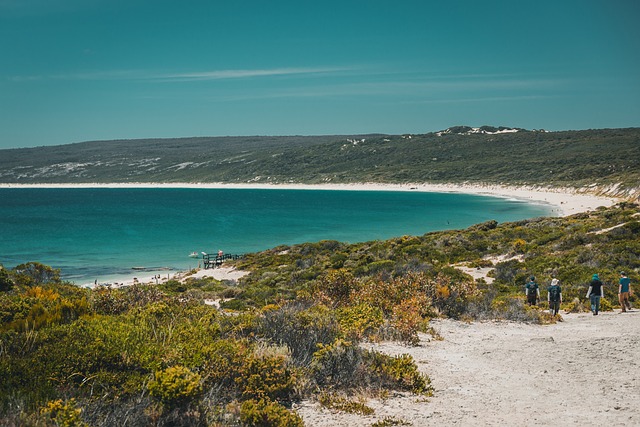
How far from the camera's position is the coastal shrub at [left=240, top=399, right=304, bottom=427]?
5.61 meters

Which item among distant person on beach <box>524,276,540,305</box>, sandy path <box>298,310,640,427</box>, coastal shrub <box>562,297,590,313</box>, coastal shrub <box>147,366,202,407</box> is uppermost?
coastal shrub <box>147,366,202,407</box>

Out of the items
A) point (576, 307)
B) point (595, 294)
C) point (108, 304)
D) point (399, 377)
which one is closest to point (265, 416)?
point (399, 377)

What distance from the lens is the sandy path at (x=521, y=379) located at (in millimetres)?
6434

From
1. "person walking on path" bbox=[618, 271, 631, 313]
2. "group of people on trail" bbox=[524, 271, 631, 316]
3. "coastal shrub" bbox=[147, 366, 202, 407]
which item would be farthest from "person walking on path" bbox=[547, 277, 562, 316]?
"coastal shrub" bbox=[147, 366, 202, 407]

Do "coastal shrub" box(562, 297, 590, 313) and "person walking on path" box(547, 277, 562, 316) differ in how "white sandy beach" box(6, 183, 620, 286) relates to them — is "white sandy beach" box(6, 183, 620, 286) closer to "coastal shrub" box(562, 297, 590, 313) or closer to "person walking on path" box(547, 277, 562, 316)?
"coastal shrub" box(562, 297, 590, 313)

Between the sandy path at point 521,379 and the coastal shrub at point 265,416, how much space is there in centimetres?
50

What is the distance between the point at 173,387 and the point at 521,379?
5.52 meters

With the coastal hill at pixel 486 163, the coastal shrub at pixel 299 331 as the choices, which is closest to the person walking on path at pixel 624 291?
the coastal shrub at pixel 299 331

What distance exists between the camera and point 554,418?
6.43 m

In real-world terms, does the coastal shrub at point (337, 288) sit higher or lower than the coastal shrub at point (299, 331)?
lower

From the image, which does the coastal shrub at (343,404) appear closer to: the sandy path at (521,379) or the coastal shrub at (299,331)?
the sandy path at (521,379)

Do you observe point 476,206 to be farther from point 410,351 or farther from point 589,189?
point 410,351

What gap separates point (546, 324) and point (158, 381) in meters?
10.6

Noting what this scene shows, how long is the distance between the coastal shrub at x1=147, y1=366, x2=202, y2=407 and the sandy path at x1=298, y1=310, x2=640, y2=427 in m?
1.56
